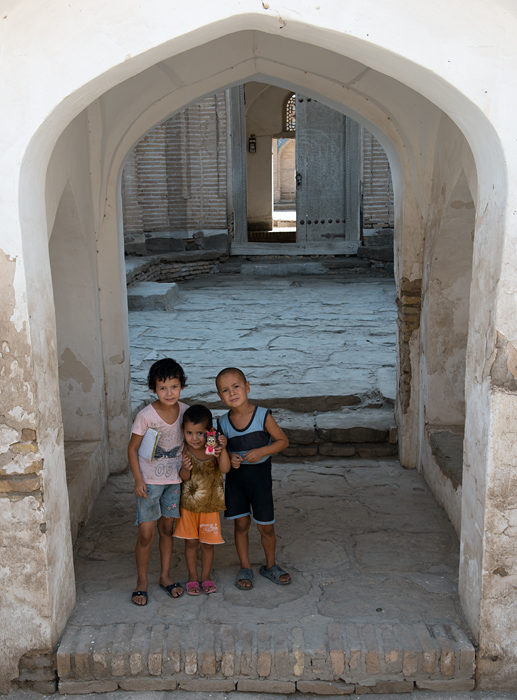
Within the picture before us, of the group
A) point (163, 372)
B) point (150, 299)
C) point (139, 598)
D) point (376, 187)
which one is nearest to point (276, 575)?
point (139, 598)

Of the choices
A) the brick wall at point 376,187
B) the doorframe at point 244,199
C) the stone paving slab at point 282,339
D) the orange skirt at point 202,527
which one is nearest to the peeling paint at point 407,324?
the stone paving slab at point 282,339

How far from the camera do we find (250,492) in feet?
11.8

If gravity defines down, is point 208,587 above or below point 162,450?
below

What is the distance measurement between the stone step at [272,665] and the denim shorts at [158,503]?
59 centimetres

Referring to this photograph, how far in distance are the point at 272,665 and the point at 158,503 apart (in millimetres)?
930

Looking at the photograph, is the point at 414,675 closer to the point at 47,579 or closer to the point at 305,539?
the point at 305,539

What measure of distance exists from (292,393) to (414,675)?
134 inches

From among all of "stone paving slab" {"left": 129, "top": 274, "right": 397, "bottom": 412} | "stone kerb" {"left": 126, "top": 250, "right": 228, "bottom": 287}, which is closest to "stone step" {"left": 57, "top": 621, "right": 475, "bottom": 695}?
"stone paving slab" {"left": 129, "top": 274, "right": 397, "bottom": 412}

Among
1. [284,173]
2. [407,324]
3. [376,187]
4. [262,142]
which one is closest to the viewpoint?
[407,324]

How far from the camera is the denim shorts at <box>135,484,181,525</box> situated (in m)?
3.46

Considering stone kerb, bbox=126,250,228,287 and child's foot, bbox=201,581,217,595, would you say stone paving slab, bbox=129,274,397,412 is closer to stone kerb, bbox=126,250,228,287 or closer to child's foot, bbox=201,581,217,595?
stone kerb, bbox=126,250,228,287

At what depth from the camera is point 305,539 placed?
423 cm

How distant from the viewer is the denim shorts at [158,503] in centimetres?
346

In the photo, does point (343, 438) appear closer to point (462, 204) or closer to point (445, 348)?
point (445, 348)
